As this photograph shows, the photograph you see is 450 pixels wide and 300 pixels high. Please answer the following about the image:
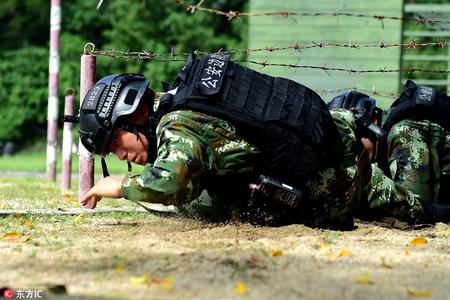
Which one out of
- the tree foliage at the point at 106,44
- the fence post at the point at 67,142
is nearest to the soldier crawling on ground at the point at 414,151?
the fence post at the point at 67,142

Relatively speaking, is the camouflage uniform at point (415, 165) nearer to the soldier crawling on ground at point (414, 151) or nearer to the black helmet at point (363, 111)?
the soldier crawling on ground at point (414, 151)

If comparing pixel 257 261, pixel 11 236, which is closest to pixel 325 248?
pixel 257 261

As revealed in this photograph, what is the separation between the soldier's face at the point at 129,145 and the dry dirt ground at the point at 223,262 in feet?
1.37

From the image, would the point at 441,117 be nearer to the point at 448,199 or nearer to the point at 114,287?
the point at 448,199

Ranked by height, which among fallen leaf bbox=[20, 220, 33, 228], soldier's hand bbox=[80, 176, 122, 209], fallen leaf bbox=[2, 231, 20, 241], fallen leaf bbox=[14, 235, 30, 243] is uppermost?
soldier's hand bbox=[80, 176, 122, 209]

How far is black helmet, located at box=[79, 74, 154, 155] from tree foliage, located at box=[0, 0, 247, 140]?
23297mm

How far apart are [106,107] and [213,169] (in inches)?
27.1

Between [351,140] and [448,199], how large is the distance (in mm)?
1441

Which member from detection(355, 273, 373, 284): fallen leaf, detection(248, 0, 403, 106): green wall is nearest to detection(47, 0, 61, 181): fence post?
detection(248, 0, 403, 106): green wall

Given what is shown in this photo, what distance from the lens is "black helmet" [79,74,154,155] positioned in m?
4.40

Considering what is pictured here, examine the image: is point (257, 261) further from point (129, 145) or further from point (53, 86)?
point (53, 86)

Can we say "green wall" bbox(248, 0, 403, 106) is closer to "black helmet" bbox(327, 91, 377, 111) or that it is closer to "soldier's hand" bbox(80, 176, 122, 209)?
"black helmet" bbox(327, 91, 377, 111)

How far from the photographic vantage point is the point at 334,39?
13594 millimetres

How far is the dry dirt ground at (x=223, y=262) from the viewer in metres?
2.96
